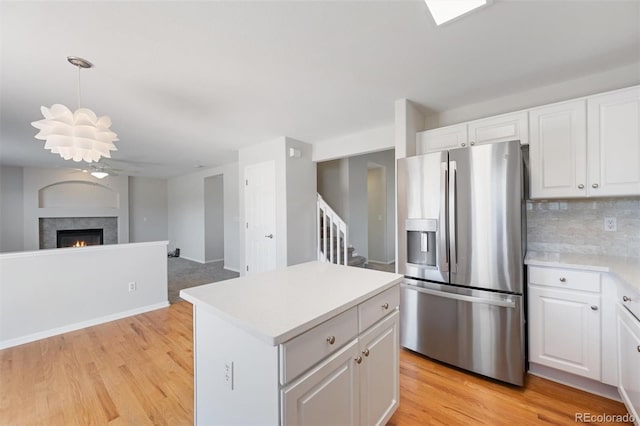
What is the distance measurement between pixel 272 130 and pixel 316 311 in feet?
10.2

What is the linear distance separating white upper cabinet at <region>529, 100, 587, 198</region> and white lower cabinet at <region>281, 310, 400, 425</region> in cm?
169

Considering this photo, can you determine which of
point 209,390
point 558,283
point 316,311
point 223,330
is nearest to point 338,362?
point 316,311

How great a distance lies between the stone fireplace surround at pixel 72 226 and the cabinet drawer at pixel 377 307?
840 cm

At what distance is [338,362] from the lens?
3.76 ft

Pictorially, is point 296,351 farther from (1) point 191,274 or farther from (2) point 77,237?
(2) point 77,237

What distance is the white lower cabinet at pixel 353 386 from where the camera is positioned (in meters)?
0.98

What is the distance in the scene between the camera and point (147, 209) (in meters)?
8.12

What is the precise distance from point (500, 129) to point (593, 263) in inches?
48.6

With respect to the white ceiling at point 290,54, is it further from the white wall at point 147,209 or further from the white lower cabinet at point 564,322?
the white wall at point 147,209

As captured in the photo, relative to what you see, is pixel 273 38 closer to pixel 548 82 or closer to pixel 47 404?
pixel 548 82

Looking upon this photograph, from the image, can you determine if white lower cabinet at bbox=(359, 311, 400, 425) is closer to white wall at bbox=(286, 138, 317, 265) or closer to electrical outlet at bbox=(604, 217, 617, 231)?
electrical outlet at bbox=(604, 217, 617, 231)

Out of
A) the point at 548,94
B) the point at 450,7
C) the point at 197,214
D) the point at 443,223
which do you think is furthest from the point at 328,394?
the point at 197,214

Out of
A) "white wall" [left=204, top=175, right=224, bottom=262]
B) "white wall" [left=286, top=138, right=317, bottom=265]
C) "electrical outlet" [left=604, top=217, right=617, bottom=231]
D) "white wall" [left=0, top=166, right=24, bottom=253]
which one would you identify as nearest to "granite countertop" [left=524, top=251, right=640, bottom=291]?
"electrical outlet" [left=604, top=217, right=617, bottom=231]

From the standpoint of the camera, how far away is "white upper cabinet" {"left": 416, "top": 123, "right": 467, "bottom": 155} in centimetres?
251
